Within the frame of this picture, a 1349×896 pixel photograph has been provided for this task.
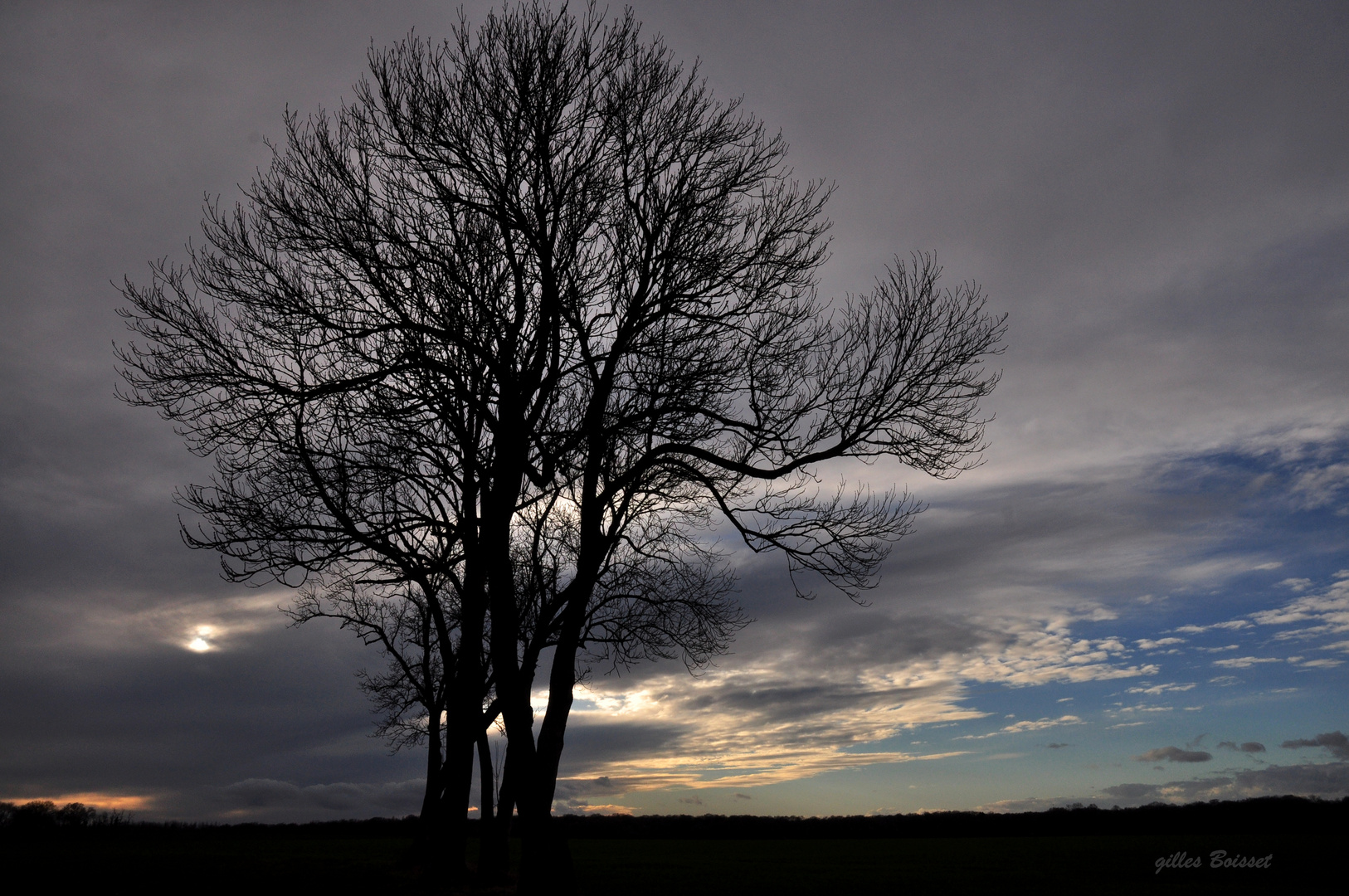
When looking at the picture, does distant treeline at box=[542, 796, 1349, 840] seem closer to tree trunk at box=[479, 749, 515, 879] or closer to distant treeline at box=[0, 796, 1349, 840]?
A: distant treeline at box=[0, 796, 1349, 840]

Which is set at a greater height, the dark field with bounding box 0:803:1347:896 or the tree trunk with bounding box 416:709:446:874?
the tree trunk with bounding box 416:709:446:874

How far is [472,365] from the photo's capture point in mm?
12008

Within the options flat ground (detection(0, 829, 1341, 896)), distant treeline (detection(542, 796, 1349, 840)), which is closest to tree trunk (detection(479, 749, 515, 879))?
flat ground (detection(0, 829, 1341, 896))

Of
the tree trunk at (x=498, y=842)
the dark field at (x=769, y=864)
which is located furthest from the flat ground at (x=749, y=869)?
the tree trunk at (x=498, y=842)

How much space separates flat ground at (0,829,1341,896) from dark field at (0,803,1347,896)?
6cm

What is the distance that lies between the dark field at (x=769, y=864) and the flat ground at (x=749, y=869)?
63 mm

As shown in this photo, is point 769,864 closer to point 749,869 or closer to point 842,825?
point 749,869

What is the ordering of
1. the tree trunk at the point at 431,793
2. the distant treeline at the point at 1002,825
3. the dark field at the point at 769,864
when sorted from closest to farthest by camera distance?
the dark field at the point at 769,864 → the tree trunk at the point at 431,793 → the distant treeline at the point at 1002,825

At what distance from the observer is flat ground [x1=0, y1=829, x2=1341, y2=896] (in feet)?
59.2

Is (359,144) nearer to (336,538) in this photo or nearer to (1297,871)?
(336,538)

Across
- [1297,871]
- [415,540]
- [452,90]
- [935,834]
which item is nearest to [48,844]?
[415,540]

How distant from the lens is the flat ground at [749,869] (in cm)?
1805

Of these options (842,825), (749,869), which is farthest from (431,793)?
(842,825)

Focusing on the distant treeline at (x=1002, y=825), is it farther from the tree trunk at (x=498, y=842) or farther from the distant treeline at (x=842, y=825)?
the tree trunk at (x=498, y=842)
